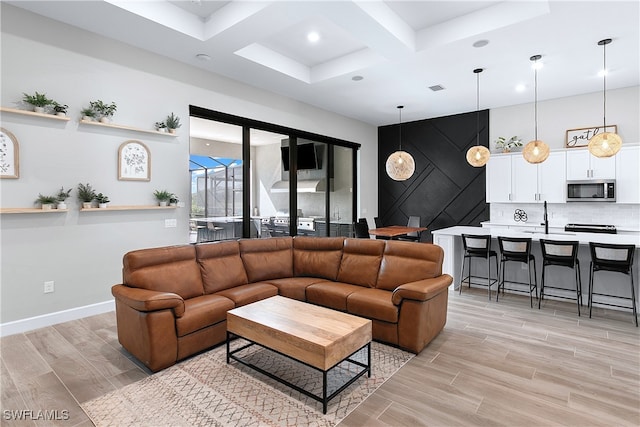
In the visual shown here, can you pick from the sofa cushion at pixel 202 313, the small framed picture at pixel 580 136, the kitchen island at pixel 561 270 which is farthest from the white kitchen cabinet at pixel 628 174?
the sofa cushion at pixel 202 313

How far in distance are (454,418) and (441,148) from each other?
662cm

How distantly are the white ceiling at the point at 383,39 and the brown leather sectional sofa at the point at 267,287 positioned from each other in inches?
98.2

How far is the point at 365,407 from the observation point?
233 centimetres

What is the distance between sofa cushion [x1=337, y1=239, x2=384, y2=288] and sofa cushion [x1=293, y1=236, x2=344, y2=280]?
0.11 meters

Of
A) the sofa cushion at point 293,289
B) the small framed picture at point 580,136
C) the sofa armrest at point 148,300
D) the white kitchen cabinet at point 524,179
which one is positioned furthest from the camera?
the white kitchen cabinet at point 524,179

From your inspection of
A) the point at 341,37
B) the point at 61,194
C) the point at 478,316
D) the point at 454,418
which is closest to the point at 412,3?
the point at 341,37

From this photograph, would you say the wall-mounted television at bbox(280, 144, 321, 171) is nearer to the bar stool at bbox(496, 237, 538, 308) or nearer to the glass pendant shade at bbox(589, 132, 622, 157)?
the bar stool at bbox(496, 237, 538, 308)

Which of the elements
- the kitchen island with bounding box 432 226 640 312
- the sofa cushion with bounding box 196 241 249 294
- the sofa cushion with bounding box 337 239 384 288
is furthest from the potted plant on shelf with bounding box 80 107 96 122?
the kitchen island with bounding box 432 226 640 312

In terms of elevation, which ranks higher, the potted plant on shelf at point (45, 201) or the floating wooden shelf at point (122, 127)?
the floating wooden shelf at point (122, 127)

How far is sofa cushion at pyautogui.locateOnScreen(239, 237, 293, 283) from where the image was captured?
4.11 meters

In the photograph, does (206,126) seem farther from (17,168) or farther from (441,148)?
(441,148)

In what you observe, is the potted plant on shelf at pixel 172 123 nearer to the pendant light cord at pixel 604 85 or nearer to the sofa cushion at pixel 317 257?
the sofa cushion at pixel 317 257

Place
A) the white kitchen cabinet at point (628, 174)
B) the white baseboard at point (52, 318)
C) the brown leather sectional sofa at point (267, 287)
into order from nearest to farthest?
the brown leather sectional sofa at point (267, 287) → the white baseboard at point (52, 318) → the white kitchen cabinet at point (628, 174)

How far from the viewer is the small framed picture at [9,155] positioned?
133 inches
